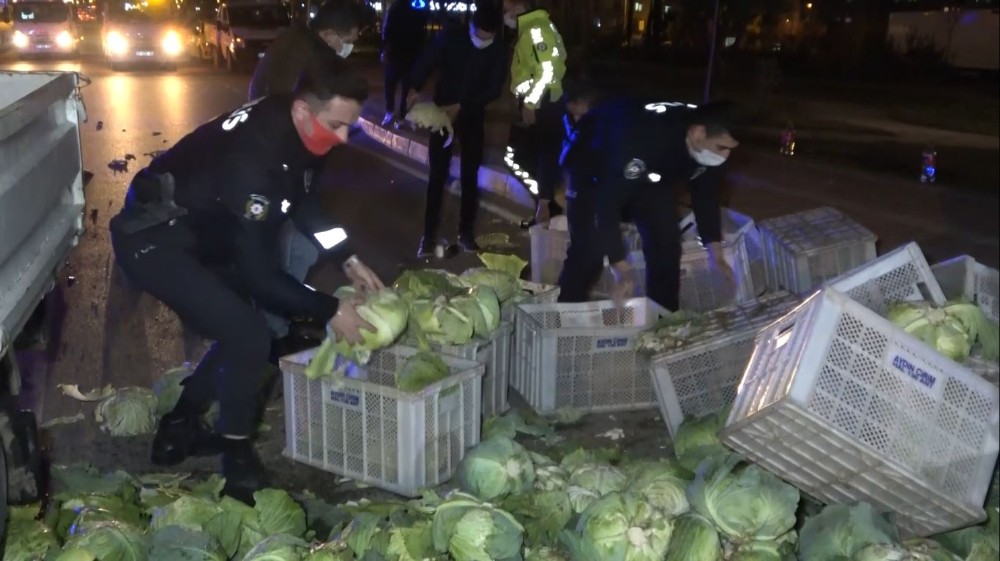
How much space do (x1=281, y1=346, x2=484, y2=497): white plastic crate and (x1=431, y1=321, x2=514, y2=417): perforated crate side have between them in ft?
1.45

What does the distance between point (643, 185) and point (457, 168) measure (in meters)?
6.77

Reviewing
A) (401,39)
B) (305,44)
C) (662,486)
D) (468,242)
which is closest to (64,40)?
(401,39)

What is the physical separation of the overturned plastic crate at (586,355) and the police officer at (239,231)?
107 cm

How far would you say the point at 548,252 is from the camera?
22.4 ft

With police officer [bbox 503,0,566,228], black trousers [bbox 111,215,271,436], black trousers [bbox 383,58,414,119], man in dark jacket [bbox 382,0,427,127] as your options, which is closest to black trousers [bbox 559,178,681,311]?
black trousers [bbox 111,215,271,436]

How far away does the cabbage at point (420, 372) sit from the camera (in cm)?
429

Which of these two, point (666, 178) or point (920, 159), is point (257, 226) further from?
point (920, 159)

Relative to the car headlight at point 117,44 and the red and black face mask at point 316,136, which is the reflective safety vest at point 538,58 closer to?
the red and black face mask at point 316,136

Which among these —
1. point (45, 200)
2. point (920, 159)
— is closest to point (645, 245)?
point (45, 200)

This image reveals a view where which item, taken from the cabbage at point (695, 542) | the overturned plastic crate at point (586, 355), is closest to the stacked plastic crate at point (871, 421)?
the cabbage at point (695, 542)

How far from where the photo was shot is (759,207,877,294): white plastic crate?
553 centimetres

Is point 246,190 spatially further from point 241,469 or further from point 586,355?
point 586,355

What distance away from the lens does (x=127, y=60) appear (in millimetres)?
26797

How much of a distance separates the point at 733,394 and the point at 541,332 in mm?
1001
